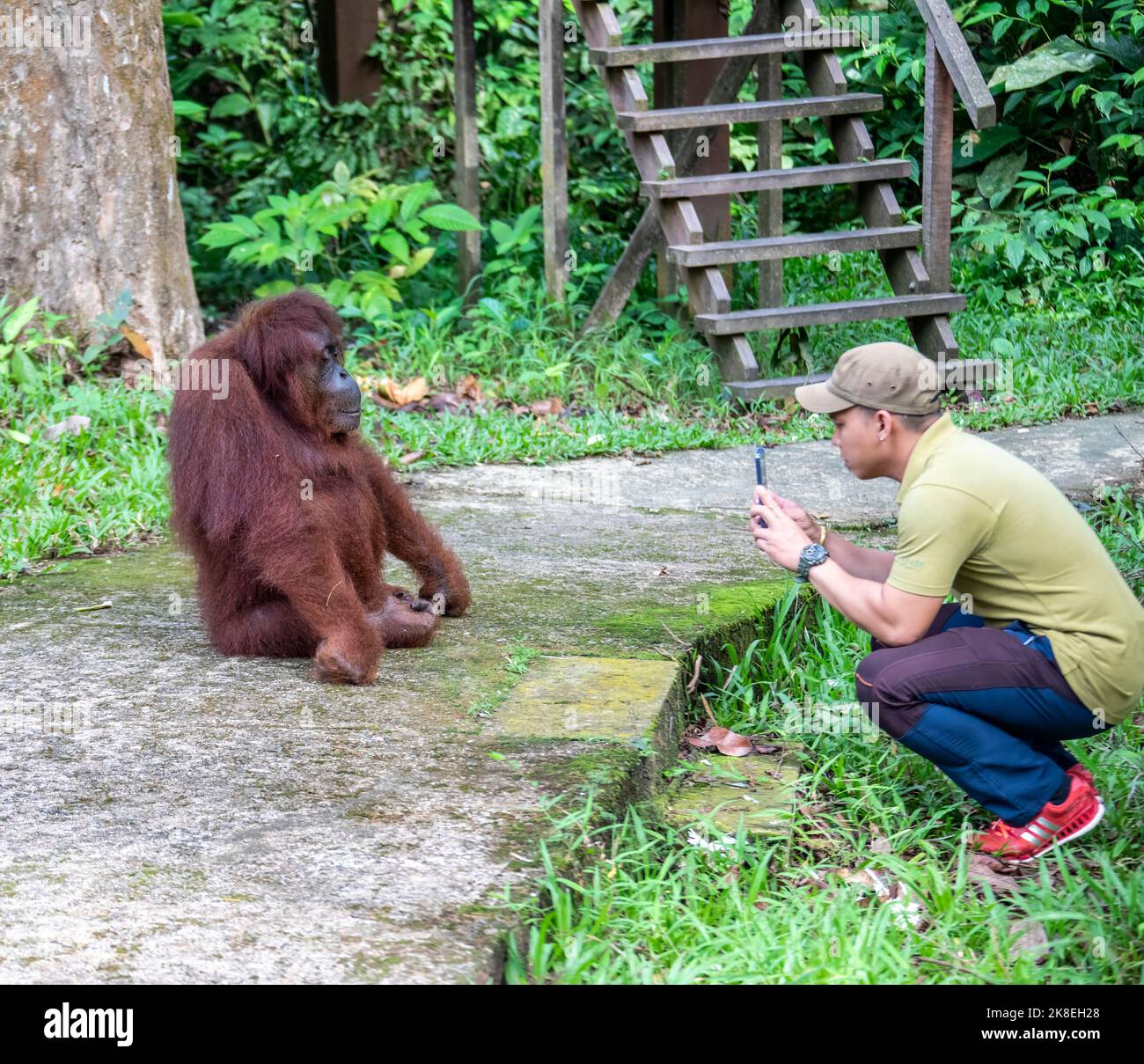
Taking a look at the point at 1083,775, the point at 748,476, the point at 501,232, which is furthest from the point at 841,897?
the point at 501,232

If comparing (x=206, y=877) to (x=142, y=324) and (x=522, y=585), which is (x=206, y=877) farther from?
(x=142, y=324)

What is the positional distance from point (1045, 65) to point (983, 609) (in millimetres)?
6295

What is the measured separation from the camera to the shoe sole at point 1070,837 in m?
2.91

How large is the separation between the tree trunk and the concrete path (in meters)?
2.07

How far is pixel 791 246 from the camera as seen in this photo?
→ 645 cm

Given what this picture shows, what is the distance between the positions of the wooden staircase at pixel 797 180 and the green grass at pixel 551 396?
31 cm

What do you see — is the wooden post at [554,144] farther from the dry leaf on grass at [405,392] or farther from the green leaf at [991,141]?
the green leaf at [991,141]

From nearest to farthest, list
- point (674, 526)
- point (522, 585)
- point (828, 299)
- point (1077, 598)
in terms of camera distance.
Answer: point (1077, 598) < point (522, 585) < point (674, 526) < point (828, 299)

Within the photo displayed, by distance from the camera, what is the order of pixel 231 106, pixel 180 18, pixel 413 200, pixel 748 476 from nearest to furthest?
pixel 748 476, pixel 413 200, pixel 180 18, pixel 231 106

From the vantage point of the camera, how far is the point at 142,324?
248 inches

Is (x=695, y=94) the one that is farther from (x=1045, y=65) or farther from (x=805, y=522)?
(x=805, y=522)

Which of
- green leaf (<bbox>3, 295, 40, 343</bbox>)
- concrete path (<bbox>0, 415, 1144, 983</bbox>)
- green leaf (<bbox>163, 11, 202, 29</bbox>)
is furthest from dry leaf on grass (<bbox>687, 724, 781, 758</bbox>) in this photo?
green leaf (<bbox>163, 11, 202, 29</bbox>)
